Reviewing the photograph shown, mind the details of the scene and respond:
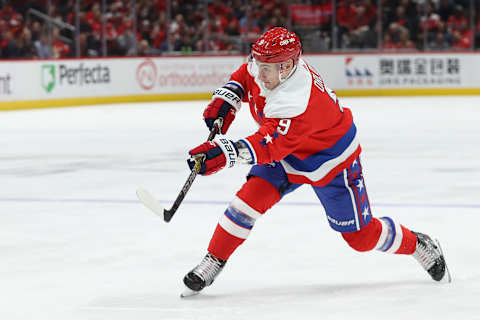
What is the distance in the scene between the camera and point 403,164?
23.7 ft

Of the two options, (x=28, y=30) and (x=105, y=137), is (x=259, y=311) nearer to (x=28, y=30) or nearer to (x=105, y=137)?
(x=105, y=137)

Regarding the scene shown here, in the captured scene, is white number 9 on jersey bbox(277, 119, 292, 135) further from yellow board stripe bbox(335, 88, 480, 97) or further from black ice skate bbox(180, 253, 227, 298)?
yellow board stripe bbox(335, 88, 480, 97)

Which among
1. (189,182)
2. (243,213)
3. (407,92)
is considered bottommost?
(407,92)

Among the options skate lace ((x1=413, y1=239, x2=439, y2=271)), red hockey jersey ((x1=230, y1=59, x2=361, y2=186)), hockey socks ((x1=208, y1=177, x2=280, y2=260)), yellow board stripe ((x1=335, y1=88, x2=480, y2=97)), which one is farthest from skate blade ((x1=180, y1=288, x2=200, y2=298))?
yellow board stripe ((x1=335, y1=88, x2=480, y2=97))

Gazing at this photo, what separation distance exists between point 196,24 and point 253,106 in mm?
12553

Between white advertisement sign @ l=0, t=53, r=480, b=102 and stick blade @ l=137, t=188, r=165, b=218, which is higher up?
stick blade @ l=137, t=188, r=165, b=218

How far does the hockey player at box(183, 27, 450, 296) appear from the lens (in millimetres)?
2941

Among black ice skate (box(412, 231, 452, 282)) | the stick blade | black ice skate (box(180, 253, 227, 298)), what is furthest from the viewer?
black ice skate (box(412, 231, 452, 282))

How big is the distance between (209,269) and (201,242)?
1045 millimetres

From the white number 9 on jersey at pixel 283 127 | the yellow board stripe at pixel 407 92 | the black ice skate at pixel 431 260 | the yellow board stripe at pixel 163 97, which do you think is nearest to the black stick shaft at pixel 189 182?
the white number 9 on jersey at pixel 283 127

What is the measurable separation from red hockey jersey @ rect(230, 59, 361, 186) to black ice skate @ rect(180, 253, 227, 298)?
0.40 metres

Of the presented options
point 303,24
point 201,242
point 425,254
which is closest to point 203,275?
point 425,254

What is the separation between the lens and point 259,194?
322 cm

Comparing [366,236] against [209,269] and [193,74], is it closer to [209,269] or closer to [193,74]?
[209,269]
